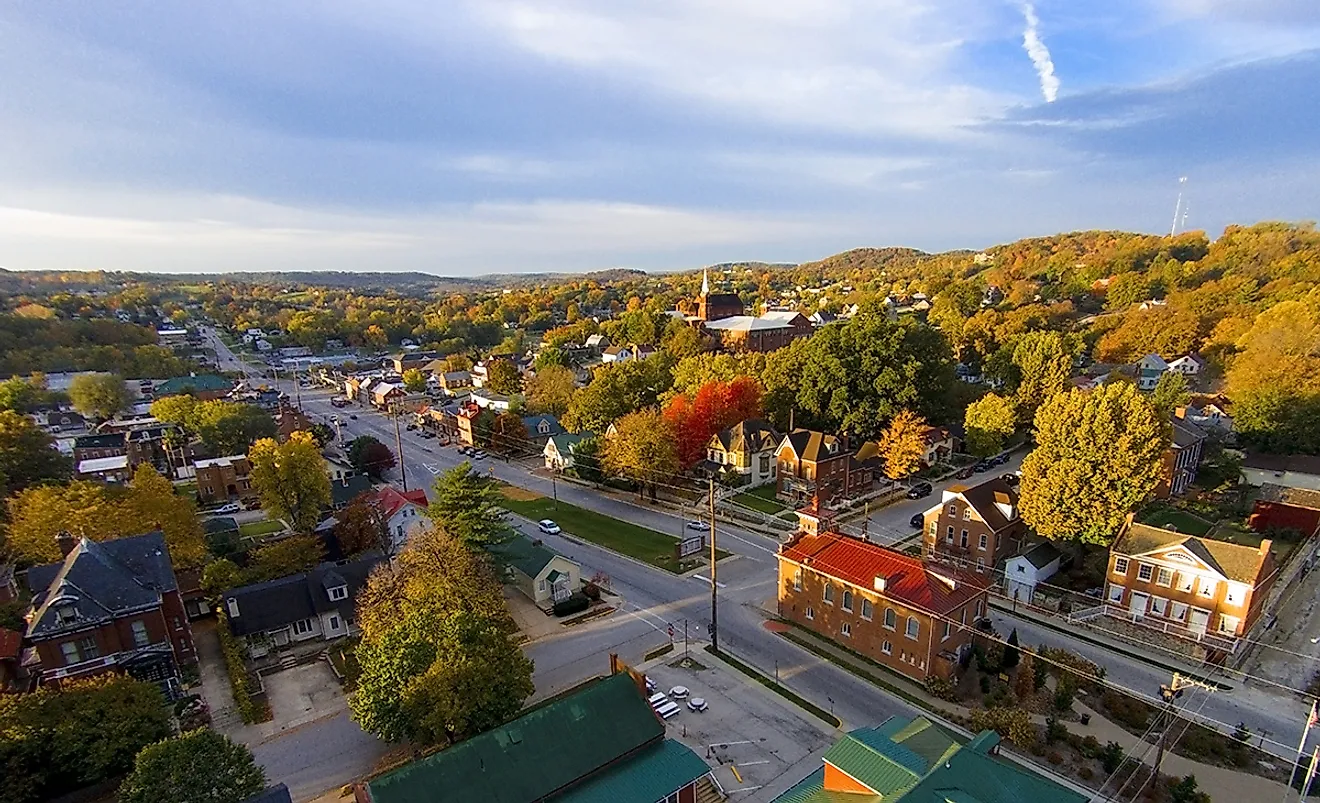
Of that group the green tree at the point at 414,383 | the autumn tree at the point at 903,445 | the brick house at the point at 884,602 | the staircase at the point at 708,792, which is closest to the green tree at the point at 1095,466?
the brick house at the point at 884,602

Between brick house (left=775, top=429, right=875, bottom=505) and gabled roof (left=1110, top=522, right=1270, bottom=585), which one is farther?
brick house (left=775, top=429, right=875, bottom=505)

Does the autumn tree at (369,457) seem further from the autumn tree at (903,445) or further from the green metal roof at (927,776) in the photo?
the green metal roof at (927,776)

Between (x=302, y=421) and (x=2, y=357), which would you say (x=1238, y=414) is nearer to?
(x=302, y=421)

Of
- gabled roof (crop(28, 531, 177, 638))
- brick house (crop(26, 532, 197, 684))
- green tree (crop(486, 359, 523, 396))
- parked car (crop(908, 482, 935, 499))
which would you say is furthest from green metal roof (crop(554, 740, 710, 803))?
green tree (crop(486, 359, 523, 396))

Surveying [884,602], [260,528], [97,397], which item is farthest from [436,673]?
[97,397]

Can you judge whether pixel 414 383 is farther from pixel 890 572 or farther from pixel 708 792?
pixel 708 792

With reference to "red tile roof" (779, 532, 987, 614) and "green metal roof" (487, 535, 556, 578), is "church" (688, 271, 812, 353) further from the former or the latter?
"red tile roof" (779, 532, 987, 614)
